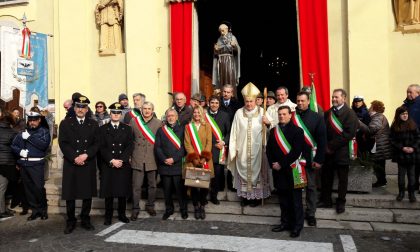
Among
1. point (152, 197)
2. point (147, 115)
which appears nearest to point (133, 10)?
point (147, 115)

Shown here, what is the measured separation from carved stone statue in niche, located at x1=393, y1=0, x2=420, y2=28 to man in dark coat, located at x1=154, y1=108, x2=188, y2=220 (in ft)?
19.6

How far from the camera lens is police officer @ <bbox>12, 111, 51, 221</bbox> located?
20.4 ft

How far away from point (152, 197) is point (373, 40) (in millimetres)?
6157

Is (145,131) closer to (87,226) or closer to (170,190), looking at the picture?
(170,190)

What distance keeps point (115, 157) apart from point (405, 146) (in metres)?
4.51

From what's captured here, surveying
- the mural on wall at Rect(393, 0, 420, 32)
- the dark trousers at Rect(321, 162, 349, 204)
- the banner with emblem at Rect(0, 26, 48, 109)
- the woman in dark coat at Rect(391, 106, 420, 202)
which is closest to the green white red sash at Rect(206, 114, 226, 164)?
the dark trousers at Rect(321, 162, 349, 204)

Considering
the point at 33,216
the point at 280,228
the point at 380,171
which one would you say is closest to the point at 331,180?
the point at 280,228

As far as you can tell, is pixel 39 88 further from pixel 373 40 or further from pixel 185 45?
pixel 373 40

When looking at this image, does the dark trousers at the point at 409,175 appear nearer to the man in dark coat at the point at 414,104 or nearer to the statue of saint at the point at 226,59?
the man in dark coat at the point at 414,104

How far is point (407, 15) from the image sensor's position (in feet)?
27.5

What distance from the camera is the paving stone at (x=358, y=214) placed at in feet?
18.1

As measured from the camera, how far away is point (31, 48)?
9586mm

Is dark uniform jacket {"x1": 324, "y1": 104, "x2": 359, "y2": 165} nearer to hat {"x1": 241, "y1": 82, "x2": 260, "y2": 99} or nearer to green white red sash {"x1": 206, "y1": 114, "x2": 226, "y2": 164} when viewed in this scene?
hat {"x1": 241, "y1": 82, "x2": 260, "y2": 99}

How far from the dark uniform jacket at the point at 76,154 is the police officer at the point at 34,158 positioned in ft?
3.31
